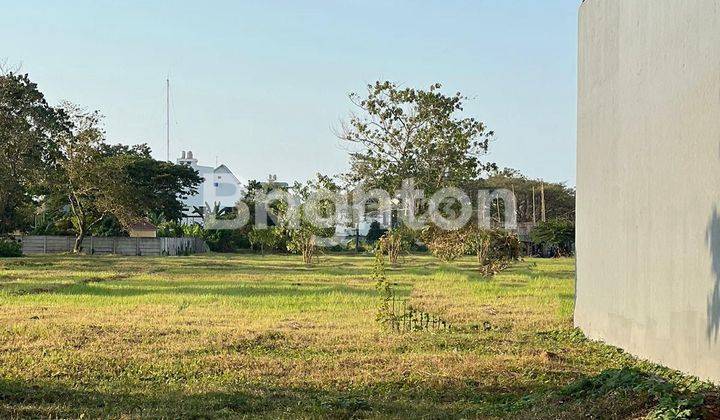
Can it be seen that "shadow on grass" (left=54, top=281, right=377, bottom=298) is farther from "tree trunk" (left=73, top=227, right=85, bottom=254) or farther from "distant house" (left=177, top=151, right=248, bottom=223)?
"distant house" (left=177, top=151, right=248, bottom=223)

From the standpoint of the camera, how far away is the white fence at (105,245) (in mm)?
44625

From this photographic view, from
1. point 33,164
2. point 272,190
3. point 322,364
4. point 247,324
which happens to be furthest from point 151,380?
point 272,190

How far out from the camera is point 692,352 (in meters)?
7.84

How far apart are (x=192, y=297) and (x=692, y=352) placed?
37.8ft

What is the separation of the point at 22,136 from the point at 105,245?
1584cm

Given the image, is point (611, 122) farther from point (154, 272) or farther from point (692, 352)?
point (154, 272)

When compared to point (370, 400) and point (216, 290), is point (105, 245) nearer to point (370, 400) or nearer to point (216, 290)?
point (216, 290)

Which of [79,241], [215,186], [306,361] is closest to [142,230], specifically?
[79,241]

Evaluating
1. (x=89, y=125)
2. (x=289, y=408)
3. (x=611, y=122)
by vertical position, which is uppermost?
(x=89, y=125)

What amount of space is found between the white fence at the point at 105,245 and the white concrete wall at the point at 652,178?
34882mm

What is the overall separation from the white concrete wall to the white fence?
34.9m

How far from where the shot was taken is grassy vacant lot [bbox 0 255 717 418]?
6.95 meters

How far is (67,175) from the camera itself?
41.1 meters

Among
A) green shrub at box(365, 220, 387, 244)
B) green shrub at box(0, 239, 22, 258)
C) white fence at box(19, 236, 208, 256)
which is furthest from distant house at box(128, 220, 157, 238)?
green shrub at box(365, 220, 387, 244)
